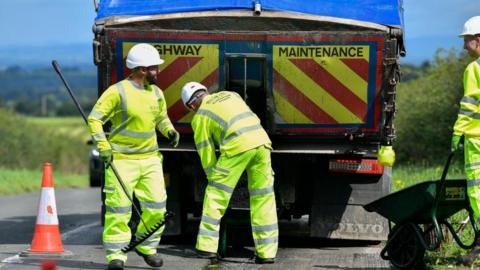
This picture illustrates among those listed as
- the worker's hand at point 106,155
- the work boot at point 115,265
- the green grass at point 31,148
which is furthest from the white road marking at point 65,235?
the green grass at point 31,148

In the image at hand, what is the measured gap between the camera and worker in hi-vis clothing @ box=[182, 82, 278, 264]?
9219 mm

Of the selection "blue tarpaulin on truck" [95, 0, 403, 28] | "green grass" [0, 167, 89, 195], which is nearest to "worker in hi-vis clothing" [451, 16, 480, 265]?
"blue tarpaulin on truck" [95, 0, 403, 28]

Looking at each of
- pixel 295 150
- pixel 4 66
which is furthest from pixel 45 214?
pixel 4 66

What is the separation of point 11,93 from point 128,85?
526 ft

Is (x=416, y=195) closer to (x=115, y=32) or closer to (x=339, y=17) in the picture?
(x=339, y=17)

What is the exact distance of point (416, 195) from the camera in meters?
8.44

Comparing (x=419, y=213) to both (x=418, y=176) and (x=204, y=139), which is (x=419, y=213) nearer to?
(x=204, y=139)

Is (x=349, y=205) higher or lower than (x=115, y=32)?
lower

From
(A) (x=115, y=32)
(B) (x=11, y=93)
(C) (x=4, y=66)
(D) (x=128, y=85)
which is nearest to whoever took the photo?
(D) (x=128, y=85)

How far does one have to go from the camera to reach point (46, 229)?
32.5 ft

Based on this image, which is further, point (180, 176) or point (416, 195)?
point (180, 176)

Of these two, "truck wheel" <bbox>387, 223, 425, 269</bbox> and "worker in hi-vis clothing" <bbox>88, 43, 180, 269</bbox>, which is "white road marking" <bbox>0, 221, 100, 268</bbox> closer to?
"worker in hi-vis clothing" <bbox>88, 43, 180, 269</bbox>

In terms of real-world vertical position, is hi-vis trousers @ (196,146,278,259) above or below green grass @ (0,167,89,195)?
above

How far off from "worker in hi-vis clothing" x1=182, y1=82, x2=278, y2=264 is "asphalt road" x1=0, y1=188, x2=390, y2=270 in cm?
28
